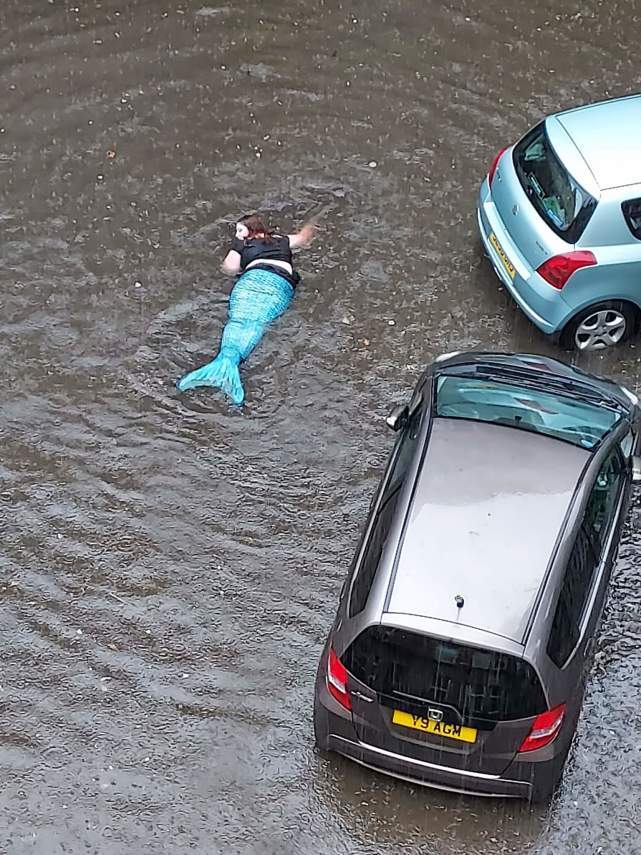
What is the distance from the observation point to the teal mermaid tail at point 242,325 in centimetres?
855

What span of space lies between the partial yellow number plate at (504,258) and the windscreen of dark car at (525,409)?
1879 mm

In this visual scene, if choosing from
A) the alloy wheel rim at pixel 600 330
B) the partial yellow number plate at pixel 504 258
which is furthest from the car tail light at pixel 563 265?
the alloy wheel rim at pixel 600 330

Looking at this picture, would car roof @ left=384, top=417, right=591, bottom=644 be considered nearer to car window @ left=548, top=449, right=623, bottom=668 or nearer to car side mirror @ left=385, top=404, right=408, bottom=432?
car window @ left=548, top=449, right=623, bottom=668

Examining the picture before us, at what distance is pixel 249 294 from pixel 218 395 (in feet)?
3.40

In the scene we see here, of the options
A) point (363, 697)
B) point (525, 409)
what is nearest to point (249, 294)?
point (525, 409)

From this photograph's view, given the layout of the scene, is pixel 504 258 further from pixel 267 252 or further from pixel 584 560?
pixel 584 560

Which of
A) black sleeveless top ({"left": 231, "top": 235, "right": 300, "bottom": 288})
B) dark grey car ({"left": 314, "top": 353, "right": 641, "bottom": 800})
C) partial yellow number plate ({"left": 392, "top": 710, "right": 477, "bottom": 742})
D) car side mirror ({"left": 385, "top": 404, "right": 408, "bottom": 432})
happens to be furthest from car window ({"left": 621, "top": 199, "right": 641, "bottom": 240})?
partial yellow number plate ({"left": 392, "top": 710, "right": 477, "bottom": 742})

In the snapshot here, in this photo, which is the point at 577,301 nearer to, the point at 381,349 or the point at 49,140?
the point at 381,349

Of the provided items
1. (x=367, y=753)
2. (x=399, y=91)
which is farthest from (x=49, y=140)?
(x=367, y=753)

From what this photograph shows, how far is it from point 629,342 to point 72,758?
5.46 metres

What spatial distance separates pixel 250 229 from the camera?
953 cm

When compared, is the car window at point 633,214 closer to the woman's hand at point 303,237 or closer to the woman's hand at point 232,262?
the woman's hand at point 303,237

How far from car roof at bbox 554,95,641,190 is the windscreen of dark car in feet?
7.00

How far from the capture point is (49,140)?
10.9 meters
